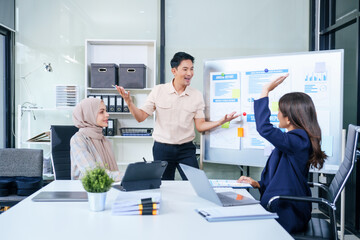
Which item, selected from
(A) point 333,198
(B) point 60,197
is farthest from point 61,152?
(A) point 333,198

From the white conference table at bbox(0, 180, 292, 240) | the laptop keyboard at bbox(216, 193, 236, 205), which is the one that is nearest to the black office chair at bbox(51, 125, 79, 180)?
the white conference table at bbox(0, 180, 292, 240)

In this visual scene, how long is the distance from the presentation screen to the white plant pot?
6.68 ft

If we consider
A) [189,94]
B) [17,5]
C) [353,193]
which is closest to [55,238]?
[189,94]

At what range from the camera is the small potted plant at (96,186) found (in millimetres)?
1411

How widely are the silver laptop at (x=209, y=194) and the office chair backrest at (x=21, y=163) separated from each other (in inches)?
67.4

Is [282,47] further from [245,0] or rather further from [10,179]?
[10,179]

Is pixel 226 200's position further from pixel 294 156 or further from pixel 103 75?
pixel 103 75

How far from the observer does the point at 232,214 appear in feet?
4.52

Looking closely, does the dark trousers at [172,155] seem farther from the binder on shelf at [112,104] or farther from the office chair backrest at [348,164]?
the office chair backrest at [348,164]

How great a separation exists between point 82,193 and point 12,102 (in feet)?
10.3

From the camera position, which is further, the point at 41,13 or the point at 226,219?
the point at 41,13

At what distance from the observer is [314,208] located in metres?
4.18

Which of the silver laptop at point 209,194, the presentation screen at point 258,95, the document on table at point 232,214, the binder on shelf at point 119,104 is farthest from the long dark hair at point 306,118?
the binder on shelf at point 119,104

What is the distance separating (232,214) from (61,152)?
1815 millimetres
